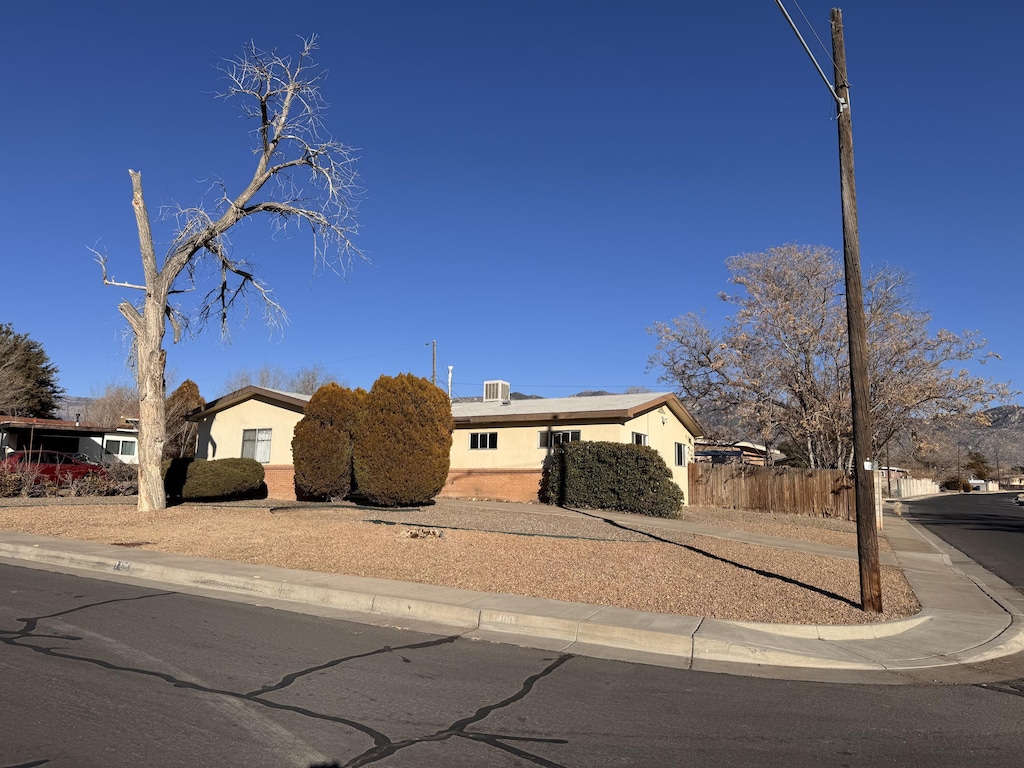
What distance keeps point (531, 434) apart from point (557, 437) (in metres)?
0.97

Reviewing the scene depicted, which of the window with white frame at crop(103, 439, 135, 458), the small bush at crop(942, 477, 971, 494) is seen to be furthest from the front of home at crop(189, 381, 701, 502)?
the small bush at crop(942, 477, 971, 494)

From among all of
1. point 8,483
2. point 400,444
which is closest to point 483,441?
point 400,444

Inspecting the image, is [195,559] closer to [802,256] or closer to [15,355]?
[802,256]

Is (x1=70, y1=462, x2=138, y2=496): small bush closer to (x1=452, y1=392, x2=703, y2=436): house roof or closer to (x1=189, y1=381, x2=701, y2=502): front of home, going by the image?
(x1=189, y1=381, x2=701, y2=502): front of home

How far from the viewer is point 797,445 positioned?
112ft

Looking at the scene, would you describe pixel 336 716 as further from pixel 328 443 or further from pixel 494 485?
pixel 494 485

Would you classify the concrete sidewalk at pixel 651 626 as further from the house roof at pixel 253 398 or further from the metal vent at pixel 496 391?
the metal vent at pixel 496 391

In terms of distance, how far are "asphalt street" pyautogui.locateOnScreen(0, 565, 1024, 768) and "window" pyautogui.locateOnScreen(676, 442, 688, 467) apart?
74.6ft

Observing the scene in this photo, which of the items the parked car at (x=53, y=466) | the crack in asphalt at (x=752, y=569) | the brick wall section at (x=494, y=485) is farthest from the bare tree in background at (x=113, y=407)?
the crack in asphalt at (x=752, y=569)

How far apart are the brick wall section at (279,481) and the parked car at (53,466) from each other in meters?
5.02

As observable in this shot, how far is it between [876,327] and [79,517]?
91.3ft

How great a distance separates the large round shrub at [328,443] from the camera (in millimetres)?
21406

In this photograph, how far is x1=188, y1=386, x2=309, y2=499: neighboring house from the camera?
25609 mm

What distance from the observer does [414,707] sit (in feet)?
18.0
